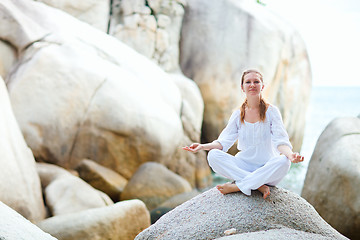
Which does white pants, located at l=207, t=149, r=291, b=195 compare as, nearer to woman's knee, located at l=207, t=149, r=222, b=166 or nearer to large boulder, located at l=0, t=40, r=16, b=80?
woman's knee, located at l=207, t=149, r=222, b=166

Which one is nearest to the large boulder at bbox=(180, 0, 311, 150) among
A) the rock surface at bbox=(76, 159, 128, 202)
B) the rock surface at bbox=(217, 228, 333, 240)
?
the rock surface at bbox=(76, 159, 128, 202)

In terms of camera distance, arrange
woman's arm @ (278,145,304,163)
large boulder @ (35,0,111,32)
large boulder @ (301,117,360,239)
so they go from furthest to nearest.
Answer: large boulder @ (35,0,111,32) < large boulder @ (301,117,360,239) < woman's arm @ (278,145,304,163)

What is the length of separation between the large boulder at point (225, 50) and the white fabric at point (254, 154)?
6.95m

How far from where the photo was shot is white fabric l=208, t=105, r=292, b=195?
3.02 metres

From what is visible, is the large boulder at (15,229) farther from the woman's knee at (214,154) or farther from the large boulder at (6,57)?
the large boulder at (6,57)

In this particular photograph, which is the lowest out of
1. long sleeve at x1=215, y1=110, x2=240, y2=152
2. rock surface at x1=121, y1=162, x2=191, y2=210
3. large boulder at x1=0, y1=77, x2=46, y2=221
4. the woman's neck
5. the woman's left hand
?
rock surface at x1=121, y1=162, x2=191, y2=210

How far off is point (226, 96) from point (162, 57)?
169cm

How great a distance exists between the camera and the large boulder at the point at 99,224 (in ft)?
13.7

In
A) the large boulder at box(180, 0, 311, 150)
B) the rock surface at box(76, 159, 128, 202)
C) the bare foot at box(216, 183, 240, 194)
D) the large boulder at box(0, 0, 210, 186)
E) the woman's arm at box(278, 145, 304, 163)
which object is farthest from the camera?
the large boulder at box(180, 0, 311, 150)

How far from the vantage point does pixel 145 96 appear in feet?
22.3

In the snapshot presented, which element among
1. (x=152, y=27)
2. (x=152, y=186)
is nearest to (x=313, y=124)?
(x=152, y=27)

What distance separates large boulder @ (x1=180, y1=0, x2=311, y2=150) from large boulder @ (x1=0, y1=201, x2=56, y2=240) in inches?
310

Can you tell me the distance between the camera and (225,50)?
10.3 metres

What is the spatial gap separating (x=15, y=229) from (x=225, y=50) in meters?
8.49
